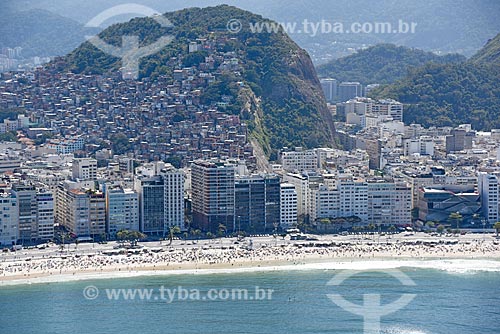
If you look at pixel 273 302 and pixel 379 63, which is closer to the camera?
pixel 273 302

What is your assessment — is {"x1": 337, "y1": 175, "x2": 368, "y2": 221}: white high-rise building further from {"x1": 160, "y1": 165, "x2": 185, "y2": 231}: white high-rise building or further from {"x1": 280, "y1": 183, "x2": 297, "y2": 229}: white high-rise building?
{"x1": 160, "y1": 165, "x2": 185, "y2": 231}: white high-rise building

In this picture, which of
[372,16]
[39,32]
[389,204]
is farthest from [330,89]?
[389,204]

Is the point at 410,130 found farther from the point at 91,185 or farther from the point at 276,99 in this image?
the point at 91,185

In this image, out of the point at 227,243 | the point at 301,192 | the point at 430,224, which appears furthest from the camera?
the point at 301,192

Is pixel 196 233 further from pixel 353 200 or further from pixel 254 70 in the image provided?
pixel 254 70

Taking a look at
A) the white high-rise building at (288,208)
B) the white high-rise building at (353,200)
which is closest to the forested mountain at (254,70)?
the white high-rise building at (353,200)

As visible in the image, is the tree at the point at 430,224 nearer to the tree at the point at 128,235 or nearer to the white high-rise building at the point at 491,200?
the white high-rise building at the point at 491,200

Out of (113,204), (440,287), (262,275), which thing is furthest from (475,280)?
(113,204)
